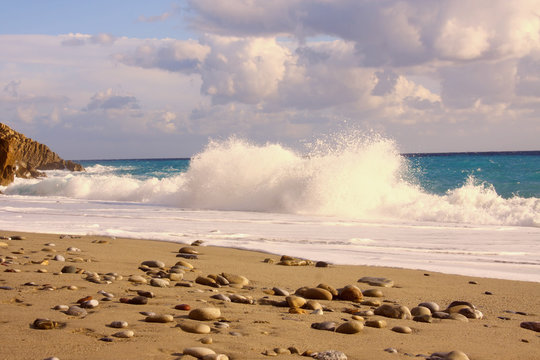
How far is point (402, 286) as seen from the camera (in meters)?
4.73

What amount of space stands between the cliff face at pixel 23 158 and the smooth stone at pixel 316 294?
20.8m

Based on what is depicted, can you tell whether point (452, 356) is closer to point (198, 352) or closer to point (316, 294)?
point (198, 352)

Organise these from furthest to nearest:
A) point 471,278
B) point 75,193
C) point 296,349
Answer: point 75,193 < point 471,278 < point 296,349

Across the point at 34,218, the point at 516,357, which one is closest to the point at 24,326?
the point at 516,357

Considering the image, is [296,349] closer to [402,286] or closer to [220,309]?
[220,309]

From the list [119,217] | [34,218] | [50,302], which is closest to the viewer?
[50,302]

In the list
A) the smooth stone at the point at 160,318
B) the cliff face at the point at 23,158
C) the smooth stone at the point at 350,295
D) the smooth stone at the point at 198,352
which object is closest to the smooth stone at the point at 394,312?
the smooth stone at the point at 350,295

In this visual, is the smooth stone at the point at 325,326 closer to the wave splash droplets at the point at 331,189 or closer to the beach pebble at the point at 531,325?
the beach pebble at the point at 531,325

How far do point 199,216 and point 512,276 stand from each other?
7926 mm

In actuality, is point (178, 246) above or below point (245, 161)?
below

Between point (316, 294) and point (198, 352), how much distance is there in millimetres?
1706

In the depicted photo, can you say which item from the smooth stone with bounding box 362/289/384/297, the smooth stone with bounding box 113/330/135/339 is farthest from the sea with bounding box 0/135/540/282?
the smooth stone with bounding box 113/330/135/339

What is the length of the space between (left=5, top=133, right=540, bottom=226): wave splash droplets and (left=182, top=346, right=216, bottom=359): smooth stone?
10.6 metres

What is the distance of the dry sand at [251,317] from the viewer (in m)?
2.43
